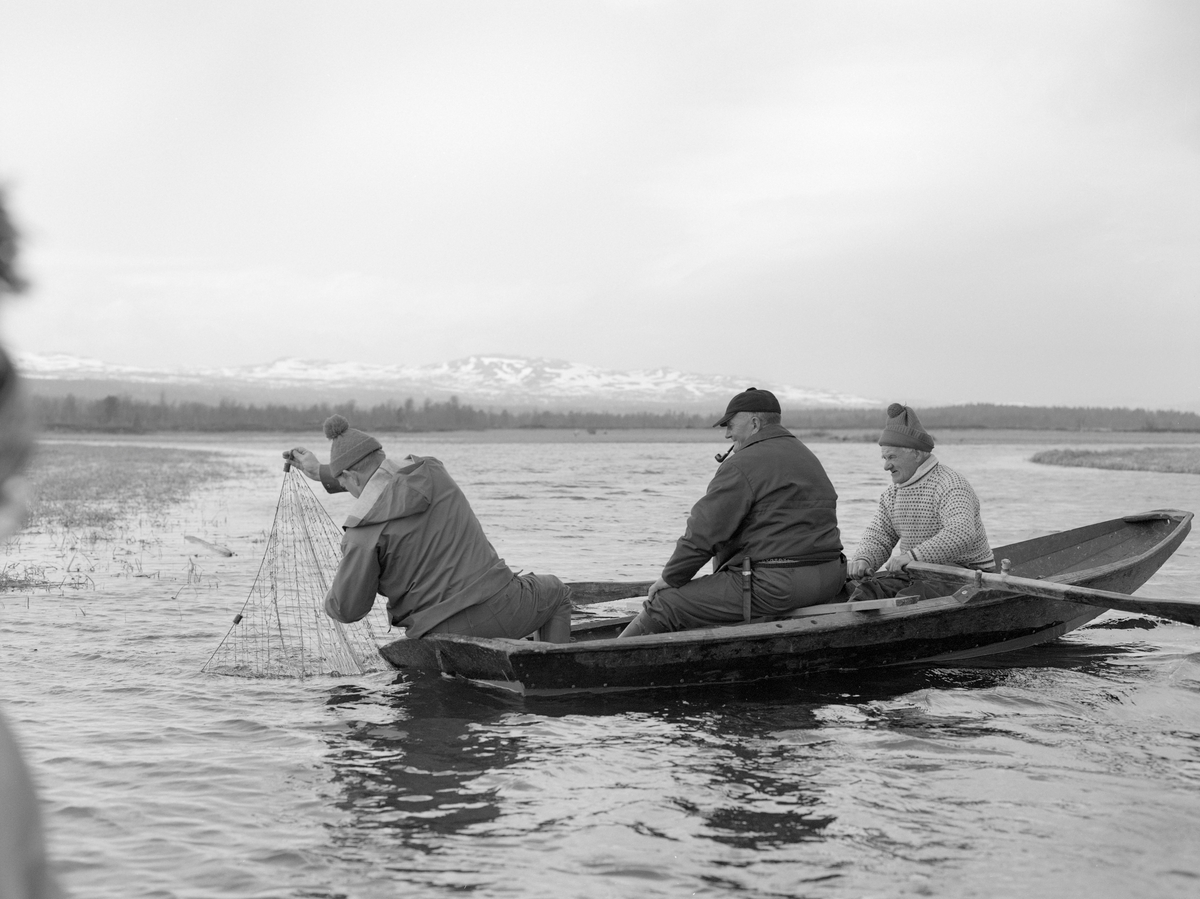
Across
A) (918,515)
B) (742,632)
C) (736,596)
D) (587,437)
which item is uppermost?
(918,515)

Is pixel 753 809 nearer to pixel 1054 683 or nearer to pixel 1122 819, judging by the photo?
pixel 1122 819

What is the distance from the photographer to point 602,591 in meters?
10.8

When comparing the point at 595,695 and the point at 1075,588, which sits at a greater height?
the point at 1075,588

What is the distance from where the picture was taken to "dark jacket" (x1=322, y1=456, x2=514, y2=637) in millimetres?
8109

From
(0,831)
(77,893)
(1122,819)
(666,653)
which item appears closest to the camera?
(0,831)

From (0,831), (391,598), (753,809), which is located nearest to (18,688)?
(391,598)

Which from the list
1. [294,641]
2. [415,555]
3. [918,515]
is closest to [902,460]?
[918,515]

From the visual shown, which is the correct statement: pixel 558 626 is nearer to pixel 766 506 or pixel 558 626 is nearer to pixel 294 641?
pixel 766 506

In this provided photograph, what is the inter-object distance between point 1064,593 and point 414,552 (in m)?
4.92

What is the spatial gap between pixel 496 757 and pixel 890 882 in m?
2.78

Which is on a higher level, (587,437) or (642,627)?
(587,437)

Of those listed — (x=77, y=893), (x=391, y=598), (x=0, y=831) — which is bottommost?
(x=77, y=893)

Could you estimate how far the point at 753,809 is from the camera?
6.25 meters

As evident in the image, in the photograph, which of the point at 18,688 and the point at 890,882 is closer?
the point at 890,882
